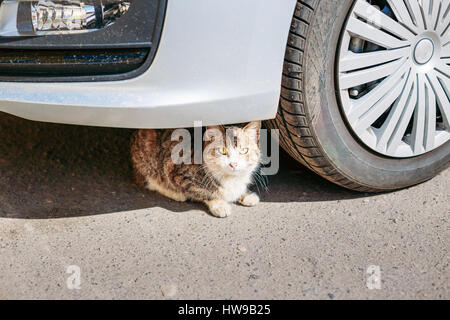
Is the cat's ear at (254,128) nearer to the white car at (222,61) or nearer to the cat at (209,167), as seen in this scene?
the cat at (209,167)

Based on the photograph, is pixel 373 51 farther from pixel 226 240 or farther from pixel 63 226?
pixel 63 226

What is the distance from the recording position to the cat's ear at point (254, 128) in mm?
2427

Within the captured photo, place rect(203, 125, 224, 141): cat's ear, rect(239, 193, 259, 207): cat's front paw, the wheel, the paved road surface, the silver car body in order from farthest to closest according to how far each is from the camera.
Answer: rect(239, 193, 259, 207): cat's front paw < rect(203, 125, 224, 141): cat's ear < the wheel < the paved road surface < the silver car body

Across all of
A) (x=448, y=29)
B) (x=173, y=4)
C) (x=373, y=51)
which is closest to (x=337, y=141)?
(x=373, y=51)

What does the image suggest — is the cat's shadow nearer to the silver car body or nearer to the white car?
the white car

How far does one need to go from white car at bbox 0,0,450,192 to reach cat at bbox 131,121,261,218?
240 mm

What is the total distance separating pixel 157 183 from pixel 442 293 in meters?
1.50

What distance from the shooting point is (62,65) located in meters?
1.85

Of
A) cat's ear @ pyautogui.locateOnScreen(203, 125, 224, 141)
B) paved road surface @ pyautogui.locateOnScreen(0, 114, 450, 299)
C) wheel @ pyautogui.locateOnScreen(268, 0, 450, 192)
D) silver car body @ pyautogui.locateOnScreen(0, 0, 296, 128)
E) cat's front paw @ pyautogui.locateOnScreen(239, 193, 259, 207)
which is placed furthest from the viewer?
cat's front paw @ pyautogui.locateOnScreen(239, 193, 259, 207)

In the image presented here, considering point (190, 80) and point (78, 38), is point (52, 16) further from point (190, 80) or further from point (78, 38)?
point (190, 80)

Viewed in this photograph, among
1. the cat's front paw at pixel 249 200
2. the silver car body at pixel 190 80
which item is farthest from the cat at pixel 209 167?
the silver car body at pixel 190 80

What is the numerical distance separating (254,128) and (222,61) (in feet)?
2.33

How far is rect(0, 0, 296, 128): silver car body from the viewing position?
176 cm

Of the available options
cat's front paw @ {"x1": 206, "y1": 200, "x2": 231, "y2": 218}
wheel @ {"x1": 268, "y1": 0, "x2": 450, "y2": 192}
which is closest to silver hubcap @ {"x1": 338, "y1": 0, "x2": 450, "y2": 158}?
wheel @ {"x1": 268, "y1": 0, "x2": 450, "y2": 192}
